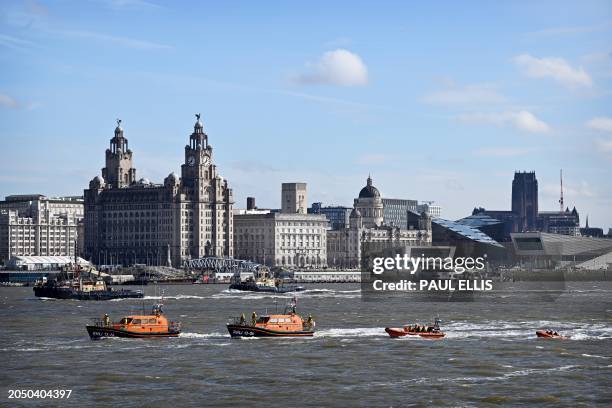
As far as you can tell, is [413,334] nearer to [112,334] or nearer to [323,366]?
[323,366]

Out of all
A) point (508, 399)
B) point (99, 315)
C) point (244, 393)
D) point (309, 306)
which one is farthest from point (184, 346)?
point (309, 306)

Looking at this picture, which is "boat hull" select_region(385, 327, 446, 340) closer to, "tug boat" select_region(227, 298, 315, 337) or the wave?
"tug boat" select_region(227, 298, 315, 337)

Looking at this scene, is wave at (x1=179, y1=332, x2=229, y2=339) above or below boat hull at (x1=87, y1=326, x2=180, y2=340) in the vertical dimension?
below

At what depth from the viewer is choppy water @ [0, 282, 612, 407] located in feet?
249

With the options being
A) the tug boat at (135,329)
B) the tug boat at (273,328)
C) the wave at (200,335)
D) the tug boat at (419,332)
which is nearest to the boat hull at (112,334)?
the tug boat at (135,329)

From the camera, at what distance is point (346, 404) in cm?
7300

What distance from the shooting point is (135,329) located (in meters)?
109

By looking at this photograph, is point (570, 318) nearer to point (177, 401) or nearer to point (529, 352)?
point (529, 352)

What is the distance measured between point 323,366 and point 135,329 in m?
24.9

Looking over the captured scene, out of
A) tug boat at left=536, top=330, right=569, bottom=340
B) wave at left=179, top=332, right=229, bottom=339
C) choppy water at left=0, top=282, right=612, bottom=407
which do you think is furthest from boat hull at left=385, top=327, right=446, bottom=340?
wave at left=179, top=332, right=229, bottom=339

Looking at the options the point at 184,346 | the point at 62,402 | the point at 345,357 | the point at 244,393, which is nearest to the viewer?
the point at 62,402

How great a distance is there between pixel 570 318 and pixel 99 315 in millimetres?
51467

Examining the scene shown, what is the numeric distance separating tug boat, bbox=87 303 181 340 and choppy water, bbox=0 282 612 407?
3.72 ft

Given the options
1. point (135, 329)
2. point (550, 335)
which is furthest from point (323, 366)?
point (550, 335)
